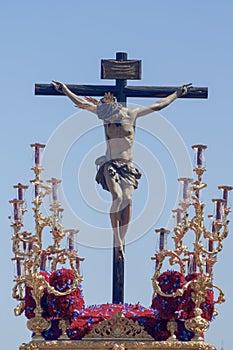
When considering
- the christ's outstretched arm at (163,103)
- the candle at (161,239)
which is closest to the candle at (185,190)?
the candle at (161,239)

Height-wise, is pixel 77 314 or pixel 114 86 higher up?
pixel 114 86

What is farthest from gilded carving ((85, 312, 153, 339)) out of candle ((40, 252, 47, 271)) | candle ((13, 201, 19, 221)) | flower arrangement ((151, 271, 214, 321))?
candle ((13, 201, 19, 221))

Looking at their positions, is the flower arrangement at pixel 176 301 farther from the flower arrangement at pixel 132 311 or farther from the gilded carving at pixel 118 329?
the gilded carving at pixel 118 329

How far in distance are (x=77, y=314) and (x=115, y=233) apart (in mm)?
2182

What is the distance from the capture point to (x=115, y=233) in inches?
1614

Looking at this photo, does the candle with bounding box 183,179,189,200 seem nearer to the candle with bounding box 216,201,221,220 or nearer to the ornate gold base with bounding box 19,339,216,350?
the candle with bounding box 216,201,221,220

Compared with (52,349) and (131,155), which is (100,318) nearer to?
(52,349)

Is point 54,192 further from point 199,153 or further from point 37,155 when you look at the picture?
point 199,153

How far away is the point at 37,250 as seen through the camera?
1560 inches

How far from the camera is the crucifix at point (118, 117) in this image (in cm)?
4088

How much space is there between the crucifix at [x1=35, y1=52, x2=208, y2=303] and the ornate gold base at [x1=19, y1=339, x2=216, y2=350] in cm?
168

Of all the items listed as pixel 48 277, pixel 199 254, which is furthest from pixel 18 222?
pixel 199 254

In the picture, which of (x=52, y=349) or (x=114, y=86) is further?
(x=114, y=86)

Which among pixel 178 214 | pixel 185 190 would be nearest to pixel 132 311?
pixel 185 190
